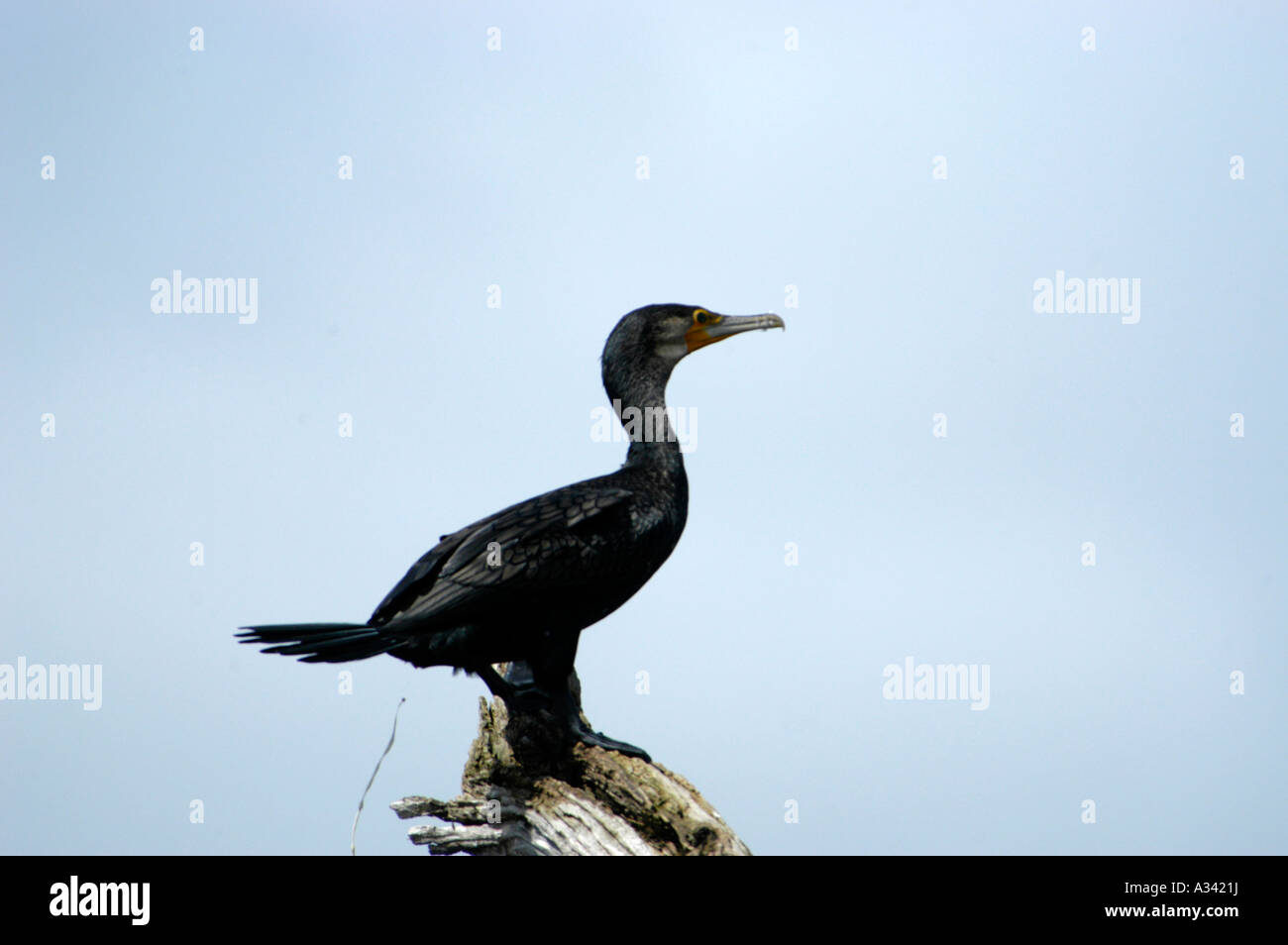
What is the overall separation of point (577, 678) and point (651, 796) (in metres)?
1.06

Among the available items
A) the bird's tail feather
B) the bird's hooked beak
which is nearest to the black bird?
the bird's tail feather

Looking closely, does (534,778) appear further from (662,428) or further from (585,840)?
(662,428)

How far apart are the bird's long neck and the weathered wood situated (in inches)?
61.9

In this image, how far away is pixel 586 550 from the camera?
654 centimetres

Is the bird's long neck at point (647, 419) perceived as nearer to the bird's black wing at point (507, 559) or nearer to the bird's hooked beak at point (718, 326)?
the bird's hooked beak at point (718, 326)

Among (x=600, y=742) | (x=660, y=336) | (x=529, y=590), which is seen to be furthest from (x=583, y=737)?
(x=660, y=336)

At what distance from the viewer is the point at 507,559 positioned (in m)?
6.38

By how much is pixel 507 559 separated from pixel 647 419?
4.62 feet

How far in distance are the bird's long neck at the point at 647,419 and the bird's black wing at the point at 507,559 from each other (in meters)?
0.53

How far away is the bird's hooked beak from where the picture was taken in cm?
762

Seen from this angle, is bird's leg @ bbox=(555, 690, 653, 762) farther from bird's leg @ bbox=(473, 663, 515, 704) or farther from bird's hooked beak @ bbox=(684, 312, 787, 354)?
bird's hooked beak @ bbox=(684, 312, 787, 354)

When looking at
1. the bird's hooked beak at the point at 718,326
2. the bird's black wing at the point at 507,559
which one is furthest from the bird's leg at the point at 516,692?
the bird's hooked beak at the point at 718,326
